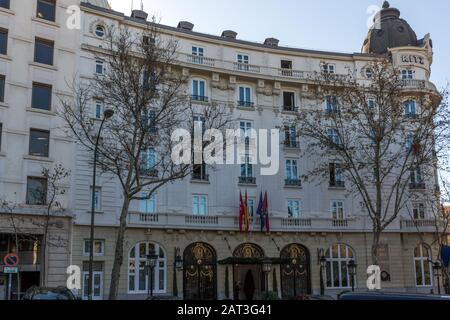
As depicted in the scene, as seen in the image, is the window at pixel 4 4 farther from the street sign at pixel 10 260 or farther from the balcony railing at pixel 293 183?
the balcony railing at pixel 293 183

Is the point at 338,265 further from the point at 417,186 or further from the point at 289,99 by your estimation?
the point at 289,99

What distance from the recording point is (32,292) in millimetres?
19047

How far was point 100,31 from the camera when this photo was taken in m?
37.8

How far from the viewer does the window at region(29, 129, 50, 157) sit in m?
33.3

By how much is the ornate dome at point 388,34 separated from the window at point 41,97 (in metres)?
28.8

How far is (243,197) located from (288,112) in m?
8.22

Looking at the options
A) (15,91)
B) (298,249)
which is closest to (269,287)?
(298,249)

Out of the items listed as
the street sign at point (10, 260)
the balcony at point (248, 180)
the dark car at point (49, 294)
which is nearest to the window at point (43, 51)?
the balcony at point (248, 180)

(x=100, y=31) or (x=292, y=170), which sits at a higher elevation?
(x=100, y=31)

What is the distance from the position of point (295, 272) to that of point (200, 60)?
17.6 meters

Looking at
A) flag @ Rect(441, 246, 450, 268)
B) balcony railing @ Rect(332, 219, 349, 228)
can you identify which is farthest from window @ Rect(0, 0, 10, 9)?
flag @ Rect(441, 246, 450, 268)

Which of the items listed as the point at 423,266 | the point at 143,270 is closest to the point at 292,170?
the point at 423,266

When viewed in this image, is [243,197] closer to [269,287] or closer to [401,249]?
[269,287]

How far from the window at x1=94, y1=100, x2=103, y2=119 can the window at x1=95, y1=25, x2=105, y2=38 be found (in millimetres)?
4867
